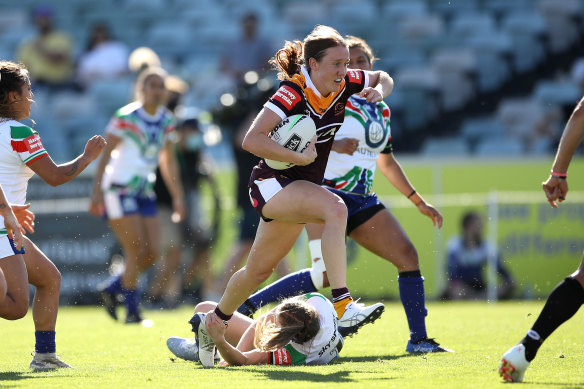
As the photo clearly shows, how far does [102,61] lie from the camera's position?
16.5m

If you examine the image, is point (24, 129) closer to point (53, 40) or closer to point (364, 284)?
point (364, 284)

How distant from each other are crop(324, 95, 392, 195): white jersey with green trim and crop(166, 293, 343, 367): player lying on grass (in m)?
1.37

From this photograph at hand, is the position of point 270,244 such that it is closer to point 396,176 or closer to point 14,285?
point 14,285

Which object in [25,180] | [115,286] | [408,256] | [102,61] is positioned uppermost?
[102,61]

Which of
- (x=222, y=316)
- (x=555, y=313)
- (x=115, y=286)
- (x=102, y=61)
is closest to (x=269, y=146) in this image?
(x=222, y=316)

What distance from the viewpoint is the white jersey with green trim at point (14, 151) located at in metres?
5.84

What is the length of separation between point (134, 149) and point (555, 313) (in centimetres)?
581

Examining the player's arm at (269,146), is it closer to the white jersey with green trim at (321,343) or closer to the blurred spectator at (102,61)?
the white jersey with green trim at (321,343)

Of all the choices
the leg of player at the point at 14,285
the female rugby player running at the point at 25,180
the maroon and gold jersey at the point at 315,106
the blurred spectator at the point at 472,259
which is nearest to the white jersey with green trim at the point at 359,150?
the maroon and gold jersey at the point at 315,106

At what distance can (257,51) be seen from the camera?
15.5 metres

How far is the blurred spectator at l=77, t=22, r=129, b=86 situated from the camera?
651 inches

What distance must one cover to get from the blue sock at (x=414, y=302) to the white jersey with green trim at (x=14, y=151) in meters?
2.58

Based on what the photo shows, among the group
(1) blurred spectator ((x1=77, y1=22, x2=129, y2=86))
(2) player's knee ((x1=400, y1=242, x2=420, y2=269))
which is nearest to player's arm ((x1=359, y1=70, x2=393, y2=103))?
(2) player's knee ((x1=400, y1=242, x2=420, y2=269))

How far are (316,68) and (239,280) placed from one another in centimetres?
131
